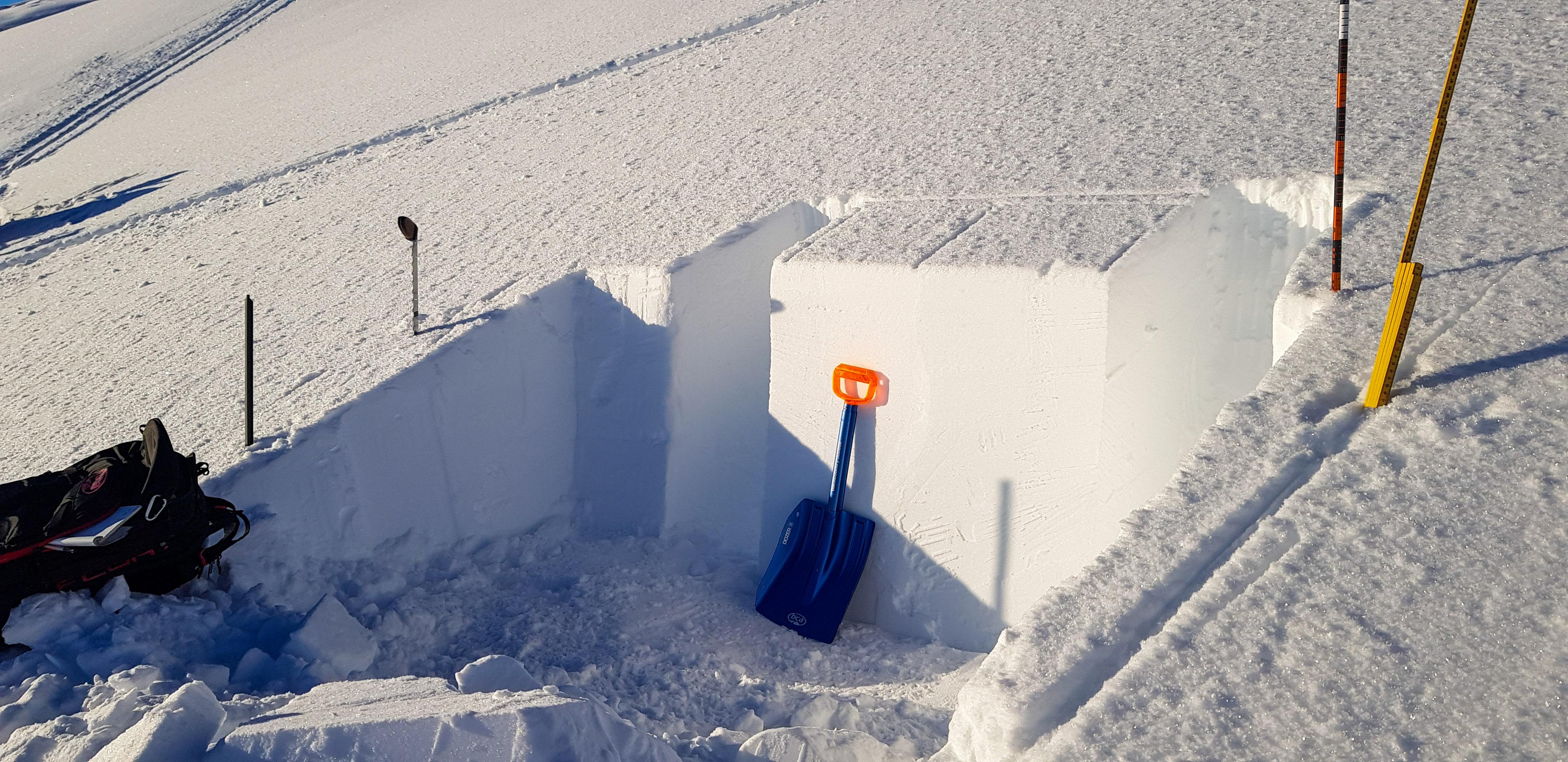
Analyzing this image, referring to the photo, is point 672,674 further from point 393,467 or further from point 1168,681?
point 1168,681

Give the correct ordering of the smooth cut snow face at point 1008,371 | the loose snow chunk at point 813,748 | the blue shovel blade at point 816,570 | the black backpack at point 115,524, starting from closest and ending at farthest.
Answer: the loose snow chunk at point 813,748
the black backpack at point 115,524
the smooth cut snow face at point 1008,371
the blue shovel blade at point 816,570

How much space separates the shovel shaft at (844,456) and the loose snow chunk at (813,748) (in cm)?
124

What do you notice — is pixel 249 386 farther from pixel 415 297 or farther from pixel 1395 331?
pixel 1395 331

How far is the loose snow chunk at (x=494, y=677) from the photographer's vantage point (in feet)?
8.80

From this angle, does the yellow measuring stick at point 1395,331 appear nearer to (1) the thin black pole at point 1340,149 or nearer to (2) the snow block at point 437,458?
(1) the thin black pole at point 1340,149

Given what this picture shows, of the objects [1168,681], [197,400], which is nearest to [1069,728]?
[1168,681]

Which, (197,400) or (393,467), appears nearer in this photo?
(393,467)

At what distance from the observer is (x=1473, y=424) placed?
2.33 m

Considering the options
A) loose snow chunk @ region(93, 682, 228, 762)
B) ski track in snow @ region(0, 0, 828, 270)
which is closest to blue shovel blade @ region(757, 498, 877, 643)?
loose snow chunk @ region(93, 682, 228, 762)

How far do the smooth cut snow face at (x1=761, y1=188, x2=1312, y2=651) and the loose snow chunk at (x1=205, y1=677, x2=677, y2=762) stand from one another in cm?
186

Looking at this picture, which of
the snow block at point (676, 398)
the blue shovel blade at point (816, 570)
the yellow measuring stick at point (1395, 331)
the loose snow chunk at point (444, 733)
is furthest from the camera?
the snow block at point (676, 398)

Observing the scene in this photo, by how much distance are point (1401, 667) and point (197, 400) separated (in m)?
4.39

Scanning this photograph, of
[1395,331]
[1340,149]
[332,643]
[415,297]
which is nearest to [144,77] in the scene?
[415,297]

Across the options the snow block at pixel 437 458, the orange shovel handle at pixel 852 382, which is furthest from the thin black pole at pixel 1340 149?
the snow block at pixel 437 458
